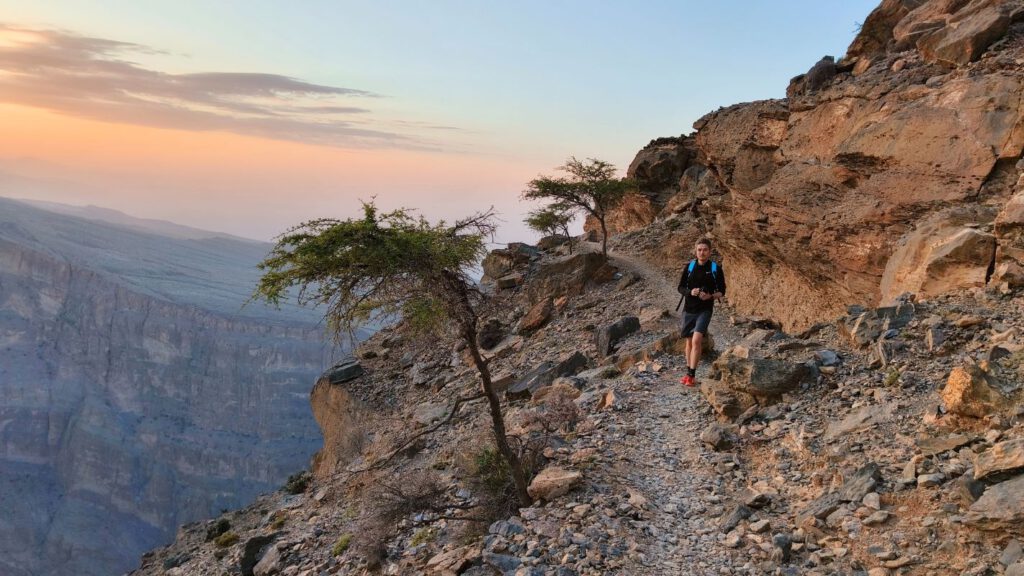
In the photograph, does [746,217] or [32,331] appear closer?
[746,217]

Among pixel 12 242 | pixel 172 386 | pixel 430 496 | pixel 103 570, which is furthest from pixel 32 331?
pixel 430 496

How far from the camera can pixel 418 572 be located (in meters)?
A: 8.89

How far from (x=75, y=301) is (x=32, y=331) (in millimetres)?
11032

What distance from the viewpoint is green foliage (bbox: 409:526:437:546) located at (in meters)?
9.82

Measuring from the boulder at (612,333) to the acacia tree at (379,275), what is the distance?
36.6ft

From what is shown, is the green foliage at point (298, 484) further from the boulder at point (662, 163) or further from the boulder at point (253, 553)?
the boulder at point (662, 163)

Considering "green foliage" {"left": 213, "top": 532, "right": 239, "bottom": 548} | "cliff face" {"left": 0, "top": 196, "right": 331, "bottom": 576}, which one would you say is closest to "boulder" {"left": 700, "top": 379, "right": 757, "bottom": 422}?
"green foliage" {"left": 213, "top": 532, "right": 239, "bottom": 548}

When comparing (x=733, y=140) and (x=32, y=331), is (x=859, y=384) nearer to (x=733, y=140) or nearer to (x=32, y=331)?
(x=733, y=140)

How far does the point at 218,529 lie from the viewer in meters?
24.2

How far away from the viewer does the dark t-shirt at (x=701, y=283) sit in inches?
488

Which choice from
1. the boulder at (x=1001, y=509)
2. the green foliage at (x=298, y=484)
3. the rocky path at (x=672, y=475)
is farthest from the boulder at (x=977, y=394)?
the green foliage at (x=298, y=484)

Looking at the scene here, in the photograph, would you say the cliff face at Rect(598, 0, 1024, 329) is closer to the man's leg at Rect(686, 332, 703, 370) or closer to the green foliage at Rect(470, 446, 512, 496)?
the man's leg at Rect(686, 332, 703, 370)

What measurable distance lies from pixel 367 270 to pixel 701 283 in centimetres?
724

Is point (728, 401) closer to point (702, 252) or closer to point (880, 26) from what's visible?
point (702, 252)
